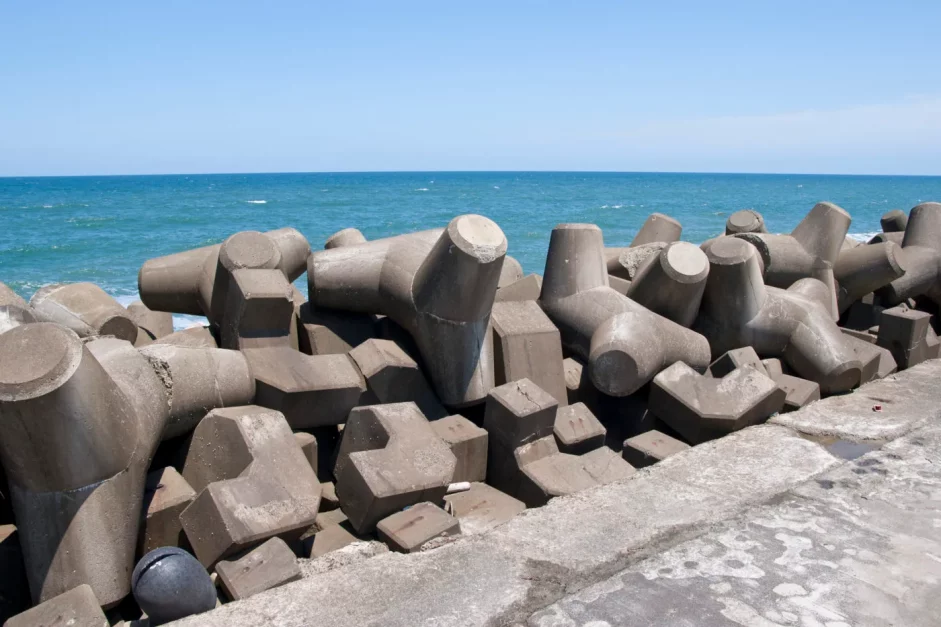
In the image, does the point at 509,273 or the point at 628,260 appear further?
the point at 628,260

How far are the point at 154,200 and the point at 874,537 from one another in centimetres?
4518

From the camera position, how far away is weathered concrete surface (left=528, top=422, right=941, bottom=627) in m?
2.13

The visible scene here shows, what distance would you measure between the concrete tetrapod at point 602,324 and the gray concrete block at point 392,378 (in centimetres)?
93

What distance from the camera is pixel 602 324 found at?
14.5 feet

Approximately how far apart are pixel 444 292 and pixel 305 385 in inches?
32.8

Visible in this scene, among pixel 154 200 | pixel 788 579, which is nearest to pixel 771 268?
pixel 788 579

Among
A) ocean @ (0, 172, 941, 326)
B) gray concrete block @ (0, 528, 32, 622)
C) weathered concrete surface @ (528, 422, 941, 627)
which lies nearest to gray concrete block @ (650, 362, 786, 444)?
weathered concrete surface @ (528, 422, 941, 627)

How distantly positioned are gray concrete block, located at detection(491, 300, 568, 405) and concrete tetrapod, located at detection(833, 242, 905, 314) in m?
3.24

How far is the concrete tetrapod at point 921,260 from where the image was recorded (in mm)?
6414

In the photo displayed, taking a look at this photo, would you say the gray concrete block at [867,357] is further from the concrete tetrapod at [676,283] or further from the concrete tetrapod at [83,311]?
the concrete tetrapod at [83,311]

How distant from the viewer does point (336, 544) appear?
2.82 metres

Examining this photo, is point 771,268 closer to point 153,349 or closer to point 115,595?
point 153,349

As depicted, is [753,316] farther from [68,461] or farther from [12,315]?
[12,315]

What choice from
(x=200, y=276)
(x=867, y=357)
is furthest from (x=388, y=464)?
(x=867, y=357)
